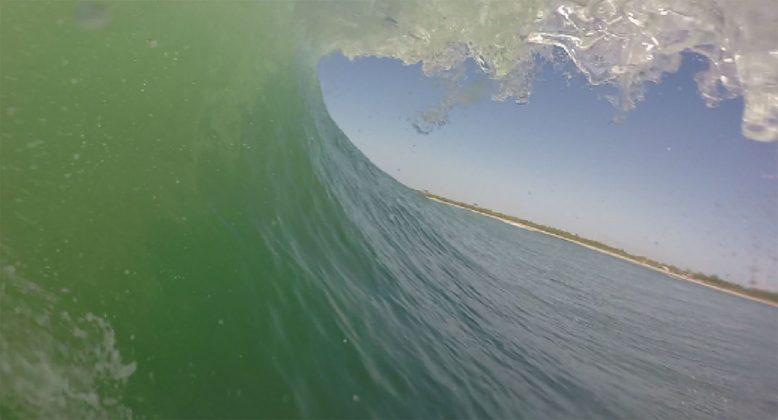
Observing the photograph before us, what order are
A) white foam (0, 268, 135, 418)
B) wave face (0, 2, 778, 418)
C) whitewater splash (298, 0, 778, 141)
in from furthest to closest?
whitewater splash (298, 0, 778, 141)
wave face (0, 2, 778, 418)
white foam (0, 268, 135, 418)

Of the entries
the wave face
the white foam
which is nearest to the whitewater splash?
the wave face

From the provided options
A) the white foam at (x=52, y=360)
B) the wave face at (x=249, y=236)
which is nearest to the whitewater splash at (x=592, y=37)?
the wave face at (x=249, y=236)

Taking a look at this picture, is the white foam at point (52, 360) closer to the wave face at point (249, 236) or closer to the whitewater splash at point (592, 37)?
the wave face at point (249, 236)

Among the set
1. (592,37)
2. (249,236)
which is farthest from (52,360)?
(592,37)

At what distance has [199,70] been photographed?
7.35 metres

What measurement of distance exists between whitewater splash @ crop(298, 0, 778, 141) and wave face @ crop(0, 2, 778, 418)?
0.13 ft

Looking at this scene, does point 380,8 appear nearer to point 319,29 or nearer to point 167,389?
point 319,29

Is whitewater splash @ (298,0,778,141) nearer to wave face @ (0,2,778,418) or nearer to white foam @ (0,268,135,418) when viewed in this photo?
wave face @ (0,2,778,418)

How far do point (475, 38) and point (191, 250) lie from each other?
602cm

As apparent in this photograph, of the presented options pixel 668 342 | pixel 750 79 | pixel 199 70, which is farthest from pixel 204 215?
pixel 668 342

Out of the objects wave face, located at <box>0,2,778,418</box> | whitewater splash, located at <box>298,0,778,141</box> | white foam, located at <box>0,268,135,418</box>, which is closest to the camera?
white foam, located at <box>0,268,135,418</box>

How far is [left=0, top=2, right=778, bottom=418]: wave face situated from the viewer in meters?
4.45

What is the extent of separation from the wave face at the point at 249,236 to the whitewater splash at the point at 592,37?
Answer: 0.04 m

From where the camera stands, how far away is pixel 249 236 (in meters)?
6.35
